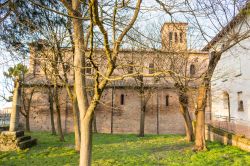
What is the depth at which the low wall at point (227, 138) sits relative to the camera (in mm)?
10516

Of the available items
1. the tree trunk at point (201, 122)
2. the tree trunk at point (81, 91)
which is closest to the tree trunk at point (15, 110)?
the tree trunk at point (81, 91)

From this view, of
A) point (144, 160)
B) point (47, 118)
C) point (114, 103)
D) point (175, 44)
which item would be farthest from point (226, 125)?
point (47, 118)

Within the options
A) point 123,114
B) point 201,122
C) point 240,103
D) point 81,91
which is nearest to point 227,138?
point 201,122

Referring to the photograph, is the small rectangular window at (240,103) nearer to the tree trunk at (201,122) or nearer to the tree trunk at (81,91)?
the tree trunk at (201,122)

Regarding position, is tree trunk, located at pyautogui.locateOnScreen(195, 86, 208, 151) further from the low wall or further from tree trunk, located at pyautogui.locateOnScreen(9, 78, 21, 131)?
tree trunk, located at pyautogui.locateOnScreen(9, 78, 21, 131)

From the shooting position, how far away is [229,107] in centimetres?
2062

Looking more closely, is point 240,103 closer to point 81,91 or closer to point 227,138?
point 227,138

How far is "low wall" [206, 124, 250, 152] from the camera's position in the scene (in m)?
10.5

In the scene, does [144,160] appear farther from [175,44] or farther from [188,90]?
[175,44]

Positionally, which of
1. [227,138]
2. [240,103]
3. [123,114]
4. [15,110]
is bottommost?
[227,138]

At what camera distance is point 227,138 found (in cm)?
1245

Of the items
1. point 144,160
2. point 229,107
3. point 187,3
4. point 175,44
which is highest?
point 175,44

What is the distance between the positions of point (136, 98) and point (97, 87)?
66.9ft

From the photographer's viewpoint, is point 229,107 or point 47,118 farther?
point 47,118
